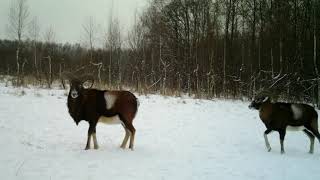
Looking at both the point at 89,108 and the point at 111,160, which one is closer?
the point at 111,160

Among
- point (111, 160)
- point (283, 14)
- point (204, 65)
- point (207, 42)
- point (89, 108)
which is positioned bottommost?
point (111, 160)

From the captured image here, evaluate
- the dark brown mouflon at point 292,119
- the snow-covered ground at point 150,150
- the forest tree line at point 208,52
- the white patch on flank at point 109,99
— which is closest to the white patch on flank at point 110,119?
the white patch on flank at point 109,99

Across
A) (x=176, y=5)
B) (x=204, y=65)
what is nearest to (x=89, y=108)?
(x=204, y=65)

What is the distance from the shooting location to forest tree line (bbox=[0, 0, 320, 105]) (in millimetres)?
27953

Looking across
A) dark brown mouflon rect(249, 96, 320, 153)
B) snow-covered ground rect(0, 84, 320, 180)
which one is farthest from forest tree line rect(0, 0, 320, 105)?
dark brown mouflon rect(249, 96, 320, 153)

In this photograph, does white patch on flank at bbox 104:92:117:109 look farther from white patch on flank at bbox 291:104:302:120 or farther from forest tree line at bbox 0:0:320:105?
forest tree line at bbox 0:0:320:105

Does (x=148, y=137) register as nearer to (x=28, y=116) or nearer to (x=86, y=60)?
(x=28, y=116)

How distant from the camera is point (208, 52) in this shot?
31531 mm

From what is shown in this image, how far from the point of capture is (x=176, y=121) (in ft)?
51.3

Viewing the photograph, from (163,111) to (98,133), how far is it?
639cm

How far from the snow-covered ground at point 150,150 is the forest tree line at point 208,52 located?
10790mm

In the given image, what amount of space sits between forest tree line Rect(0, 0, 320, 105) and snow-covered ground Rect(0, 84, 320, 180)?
425 inches

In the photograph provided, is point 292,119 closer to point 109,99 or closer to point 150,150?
point 150,150

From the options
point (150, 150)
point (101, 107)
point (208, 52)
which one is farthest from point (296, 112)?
point (208, 52)
